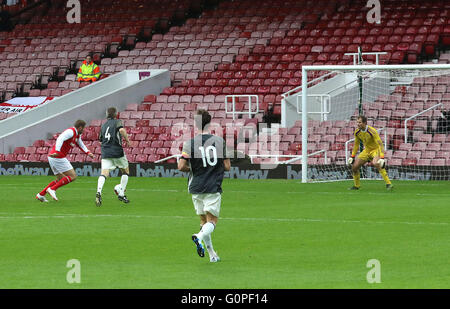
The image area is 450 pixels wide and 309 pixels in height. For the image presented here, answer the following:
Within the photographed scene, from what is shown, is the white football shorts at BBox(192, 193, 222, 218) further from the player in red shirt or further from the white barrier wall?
the white barrier wall

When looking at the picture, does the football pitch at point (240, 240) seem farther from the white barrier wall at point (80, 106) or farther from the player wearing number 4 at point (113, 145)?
the white barrier wall at point (80, 106)

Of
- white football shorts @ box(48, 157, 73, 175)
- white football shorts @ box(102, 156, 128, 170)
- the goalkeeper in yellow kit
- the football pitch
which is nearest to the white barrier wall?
the football pitch

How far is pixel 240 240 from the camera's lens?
1397cm

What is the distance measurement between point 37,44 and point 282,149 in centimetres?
1510

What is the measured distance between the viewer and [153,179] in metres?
28.0

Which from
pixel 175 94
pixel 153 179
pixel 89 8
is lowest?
pixel 153 179

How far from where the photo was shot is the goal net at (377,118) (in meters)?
26.5

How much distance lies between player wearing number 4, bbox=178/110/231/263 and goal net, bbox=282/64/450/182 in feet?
45.9

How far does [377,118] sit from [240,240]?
52.3 feet

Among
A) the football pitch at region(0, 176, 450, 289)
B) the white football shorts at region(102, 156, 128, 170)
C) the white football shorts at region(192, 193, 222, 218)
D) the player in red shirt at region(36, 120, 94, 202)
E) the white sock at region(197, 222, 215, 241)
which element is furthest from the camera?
the white football shorts at region(102, 156, 128, 170)

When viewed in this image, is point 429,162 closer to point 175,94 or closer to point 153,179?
point 153,179

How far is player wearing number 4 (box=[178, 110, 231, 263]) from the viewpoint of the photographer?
38.7 feet

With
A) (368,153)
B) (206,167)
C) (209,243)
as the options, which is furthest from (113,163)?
(209,243)

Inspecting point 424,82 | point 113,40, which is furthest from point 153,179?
point 113,40
